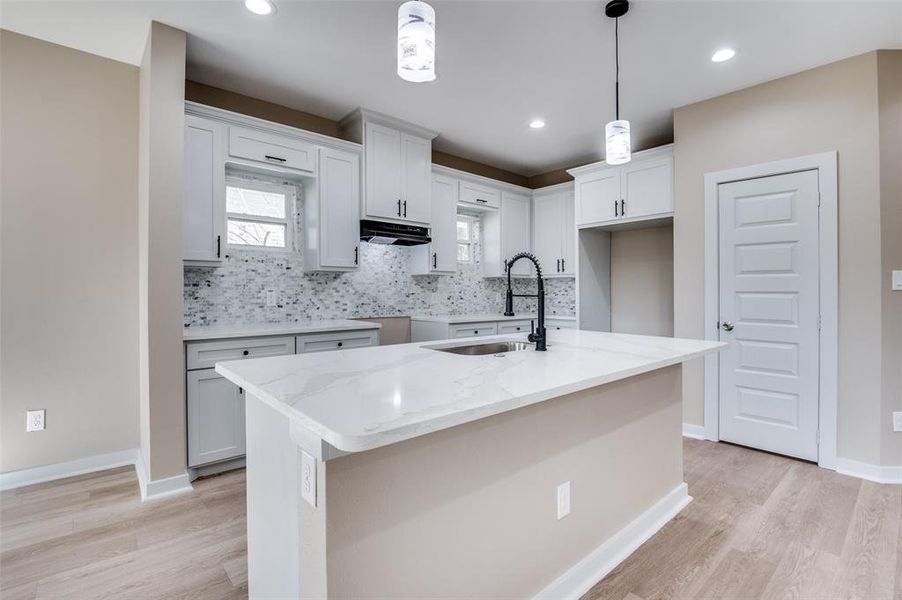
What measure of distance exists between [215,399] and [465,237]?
328 cm

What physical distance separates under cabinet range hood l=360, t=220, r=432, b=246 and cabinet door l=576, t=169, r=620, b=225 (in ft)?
5.40

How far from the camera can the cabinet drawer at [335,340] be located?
308 cm

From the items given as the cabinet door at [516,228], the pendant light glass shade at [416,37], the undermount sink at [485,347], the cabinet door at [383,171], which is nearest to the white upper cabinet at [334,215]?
the cabinet door at [383,171]

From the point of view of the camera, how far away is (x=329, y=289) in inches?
151

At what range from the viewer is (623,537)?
1.96m

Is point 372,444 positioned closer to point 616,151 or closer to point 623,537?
point 623,537

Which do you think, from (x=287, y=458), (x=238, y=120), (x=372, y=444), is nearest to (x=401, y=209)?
(x=238, y=120)

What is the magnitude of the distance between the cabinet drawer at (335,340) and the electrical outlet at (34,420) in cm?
157

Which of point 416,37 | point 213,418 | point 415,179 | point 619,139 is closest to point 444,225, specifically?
point 415,179

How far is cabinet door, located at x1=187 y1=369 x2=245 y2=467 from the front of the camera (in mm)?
2654

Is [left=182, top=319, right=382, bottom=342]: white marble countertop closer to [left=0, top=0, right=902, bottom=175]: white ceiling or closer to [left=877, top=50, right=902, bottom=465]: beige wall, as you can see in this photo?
[left=0, top=0, right=902, bottom=175]: white ceiling

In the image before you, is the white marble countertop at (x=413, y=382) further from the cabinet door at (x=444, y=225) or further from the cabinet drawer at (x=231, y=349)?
the cabinet door at (x=444, y=225)

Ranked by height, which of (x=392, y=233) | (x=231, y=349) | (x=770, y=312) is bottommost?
A: (x=231, y=349)

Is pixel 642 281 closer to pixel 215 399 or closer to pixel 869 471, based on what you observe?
pixel 869 471
